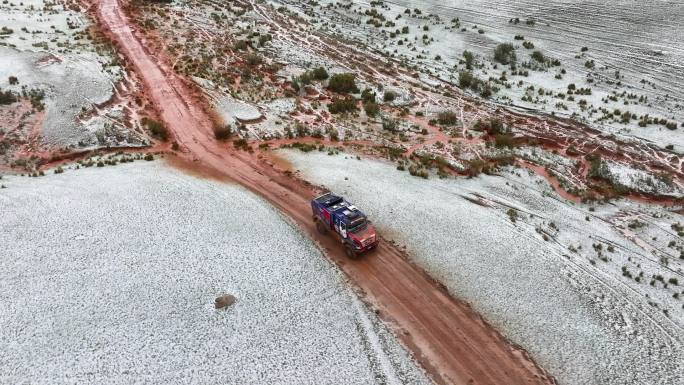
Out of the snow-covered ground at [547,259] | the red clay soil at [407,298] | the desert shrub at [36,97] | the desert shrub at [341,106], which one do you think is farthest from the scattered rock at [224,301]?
the desert shrub at [36,97]

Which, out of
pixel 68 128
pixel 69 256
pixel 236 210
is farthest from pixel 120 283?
pixel 68 128

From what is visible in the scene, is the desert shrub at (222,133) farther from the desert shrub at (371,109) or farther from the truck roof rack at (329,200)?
the truck roof rack at (329,200)

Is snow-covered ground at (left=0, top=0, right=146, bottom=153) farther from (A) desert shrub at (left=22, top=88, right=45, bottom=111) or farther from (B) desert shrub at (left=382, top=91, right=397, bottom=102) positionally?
(B) desert shrub at (left=382, top=91, right=397, bottom=102)

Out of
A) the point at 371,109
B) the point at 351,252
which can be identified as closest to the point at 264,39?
the point at 371,109

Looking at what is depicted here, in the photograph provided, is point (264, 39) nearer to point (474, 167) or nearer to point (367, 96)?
point (367, 96)

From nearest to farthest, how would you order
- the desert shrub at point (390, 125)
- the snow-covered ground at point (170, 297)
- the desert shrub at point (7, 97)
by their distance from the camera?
the snow-covered ground at point (170, 297), the desert shrub at point (7, 97), the desert shrub at point (390, 125)

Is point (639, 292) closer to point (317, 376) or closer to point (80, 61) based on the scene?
point (317, 376)

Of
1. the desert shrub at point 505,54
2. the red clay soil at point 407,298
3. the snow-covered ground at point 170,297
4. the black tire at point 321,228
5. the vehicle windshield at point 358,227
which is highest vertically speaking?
the desert shrub at point 505,54
